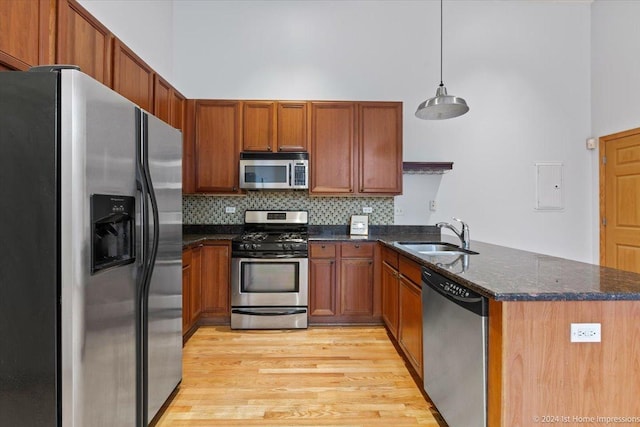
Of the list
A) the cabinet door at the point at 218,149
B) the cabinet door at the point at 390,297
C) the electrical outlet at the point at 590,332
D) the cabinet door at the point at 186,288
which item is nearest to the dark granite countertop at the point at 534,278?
the electrical outlet at the point at 590,332

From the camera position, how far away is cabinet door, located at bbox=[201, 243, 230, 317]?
3520mm

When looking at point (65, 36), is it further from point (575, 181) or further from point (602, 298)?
point (575, 181)

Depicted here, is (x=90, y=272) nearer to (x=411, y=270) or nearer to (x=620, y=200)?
(x=411, y=270)

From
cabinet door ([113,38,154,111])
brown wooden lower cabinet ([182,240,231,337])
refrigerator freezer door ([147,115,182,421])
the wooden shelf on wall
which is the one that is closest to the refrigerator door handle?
refrigerator freezer door ([147,115,182,421])

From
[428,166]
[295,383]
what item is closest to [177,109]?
[428,166]

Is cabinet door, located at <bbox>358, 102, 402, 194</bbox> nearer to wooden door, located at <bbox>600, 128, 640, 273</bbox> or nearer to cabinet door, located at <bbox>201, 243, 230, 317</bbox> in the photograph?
cabinet door, located at <bbox>201, 243, 230, 317</bbox>

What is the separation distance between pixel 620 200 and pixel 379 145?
273cm

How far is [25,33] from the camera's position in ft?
5.24

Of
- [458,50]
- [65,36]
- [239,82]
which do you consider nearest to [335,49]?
[239,82]

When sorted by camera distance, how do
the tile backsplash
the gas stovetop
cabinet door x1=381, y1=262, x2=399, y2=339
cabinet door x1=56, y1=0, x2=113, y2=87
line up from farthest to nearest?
the tile backsplash
the gas stovetop
cabinet door x1=381, y1=262, x2=399, y2=339
cabinet door x1=56, y1=0, x2=113, y2=87

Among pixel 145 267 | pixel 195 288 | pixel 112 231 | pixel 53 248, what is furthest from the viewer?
pixel 195 288

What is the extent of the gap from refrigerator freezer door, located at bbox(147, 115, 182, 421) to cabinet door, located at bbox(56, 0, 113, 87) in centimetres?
61

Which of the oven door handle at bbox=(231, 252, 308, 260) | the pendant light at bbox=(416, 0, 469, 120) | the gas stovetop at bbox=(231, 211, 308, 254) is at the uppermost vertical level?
the pendant light at bbox=(416, 0, 469, 120)

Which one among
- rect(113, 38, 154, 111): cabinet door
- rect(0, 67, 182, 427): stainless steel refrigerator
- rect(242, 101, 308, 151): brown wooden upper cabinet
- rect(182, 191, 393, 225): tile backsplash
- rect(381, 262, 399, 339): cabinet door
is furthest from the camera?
rect(182, 191, 393, 225): tile backsplash
